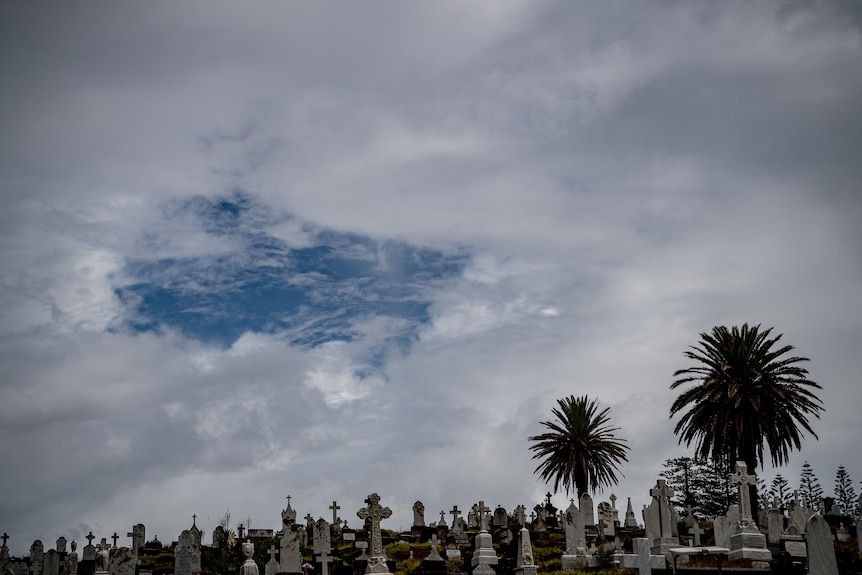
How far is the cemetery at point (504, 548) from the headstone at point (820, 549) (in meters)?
0.02

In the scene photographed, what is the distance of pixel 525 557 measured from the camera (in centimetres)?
2381

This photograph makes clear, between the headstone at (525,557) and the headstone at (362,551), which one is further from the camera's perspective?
the headstone at (362,551)

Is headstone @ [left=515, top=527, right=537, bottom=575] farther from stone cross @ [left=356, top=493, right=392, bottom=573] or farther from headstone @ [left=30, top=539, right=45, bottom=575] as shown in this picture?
headstone @ [left=30, top=539, right=45, bottom=575]

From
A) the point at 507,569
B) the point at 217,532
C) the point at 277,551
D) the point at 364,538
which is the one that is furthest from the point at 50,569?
the point at 507,569

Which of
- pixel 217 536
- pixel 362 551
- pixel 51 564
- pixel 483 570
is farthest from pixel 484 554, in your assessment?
pixel 217 536

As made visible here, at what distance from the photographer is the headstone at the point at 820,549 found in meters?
14.0

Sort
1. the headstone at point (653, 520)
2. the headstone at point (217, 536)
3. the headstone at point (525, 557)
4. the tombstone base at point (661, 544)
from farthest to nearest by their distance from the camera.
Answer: the headstone at point (217, 536)
the headstone at point (653, 520)
the tombstone base at point (661, 544)
the headstone at point (525, 557)

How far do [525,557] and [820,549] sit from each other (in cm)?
1108

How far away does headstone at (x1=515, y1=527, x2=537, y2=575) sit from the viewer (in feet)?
77.8

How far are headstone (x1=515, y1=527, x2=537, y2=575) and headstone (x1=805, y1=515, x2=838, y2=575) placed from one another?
34.7 ft

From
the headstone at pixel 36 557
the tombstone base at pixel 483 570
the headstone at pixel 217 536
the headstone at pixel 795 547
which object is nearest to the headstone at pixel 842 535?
the headstone at pixel 795 547

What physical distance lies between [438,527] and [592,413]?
Result: 15.4 m

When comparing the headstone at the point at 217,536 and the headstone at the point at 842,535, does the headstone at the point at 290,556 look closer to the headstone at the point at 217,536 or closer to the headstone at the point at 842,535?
the headstone at the point at 217,536

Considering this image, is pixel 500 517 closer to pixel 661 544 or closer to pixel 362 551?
pixel 362 551
